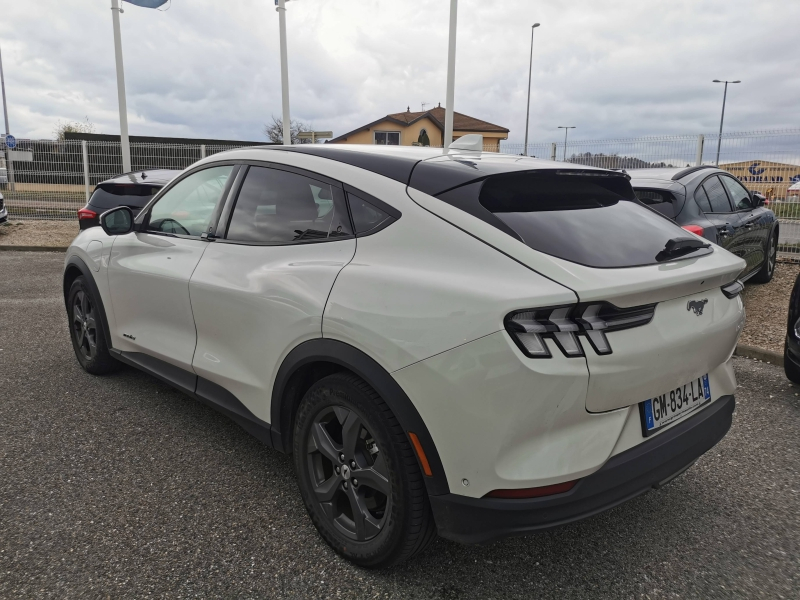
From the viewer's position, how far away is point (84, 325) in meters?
4.41

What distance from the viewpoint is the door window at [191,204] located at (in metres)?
3.22

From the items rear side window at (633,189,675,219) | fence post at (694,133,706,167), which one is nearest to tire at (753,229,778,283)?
rear side window at (633,189,675,219)

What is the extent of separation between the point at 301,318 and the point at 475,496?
0.95m

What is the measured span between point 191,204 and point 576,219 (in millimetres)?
2203

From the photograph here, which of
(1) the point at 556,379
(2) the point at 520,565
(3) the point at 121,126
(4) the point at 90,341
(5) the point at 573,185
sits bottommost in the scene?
(2) the point at 520,565

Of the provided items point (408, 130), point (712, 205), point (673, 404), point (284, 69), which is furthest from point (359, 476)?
point (408, 130)

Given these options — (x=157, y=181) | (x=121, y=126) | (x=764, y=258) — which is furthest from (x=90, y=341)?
(x=121, y=126)

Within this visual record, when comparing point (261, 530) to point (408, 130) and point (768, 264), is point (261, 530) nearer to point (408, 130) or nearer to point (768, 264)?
point (768, 264)

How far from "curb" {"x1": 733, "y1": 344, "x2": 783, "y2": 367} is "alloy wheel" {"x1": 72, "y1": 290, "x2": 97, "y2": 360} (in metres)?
5.11

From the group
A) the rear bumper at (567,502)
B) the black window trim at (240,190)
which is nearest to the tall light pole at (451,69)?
the black window trim at (240,190)

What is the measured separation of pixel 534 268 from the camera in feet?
6.31

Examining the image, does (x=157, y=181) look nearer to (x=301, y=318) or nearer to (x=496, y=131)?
(x=301, y=318)

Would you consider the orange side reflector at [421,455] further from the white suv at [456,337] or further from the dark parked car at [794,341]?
the dark parked car at [794,341]

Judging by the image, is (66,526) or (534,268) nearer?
(534,268)
